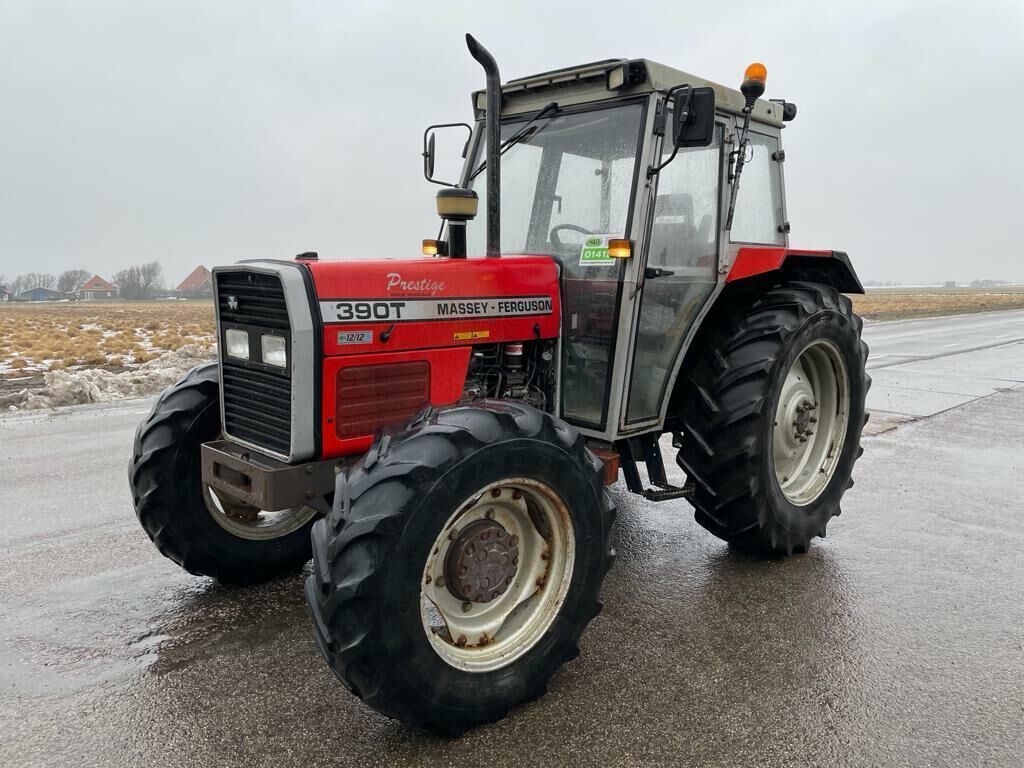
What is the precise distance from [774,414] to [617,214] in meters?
1.28

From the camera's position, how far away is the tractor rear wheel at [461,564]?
230 cm

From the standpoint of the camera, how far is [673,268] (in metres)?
3.80

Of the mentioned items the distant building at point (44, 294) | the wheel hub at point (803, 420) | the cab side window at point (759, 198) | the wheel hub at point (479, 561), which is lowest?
the distant building at point (44, 294)

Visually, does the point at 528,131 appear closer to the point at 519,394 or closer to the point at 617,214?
the point at 617,214

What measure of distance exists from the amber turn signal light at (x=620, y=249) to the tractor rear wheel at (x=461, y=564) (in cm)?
104

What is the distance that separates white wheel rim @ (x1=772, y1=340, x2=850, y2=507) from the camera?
4.26 metres

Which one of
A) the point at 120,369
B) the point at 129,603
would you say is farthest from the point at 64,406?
the point at 129,603

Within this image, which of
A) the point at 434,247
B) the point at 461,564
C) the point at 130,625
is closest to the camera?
the point at 461,564

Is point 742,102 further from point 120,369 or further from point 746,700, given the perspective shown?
point 120,369

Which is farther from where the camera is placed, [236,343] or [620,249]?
[620,249]

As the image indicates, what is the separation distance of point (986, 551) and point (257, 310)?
13.2ft

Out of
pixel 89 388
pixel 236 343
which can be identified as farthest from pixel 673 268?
pixel 89 388

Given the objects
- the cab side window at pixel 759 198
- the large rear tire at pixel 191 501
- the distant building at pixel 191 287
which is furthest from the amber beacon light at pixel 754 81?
the distant building at pixel 191 287

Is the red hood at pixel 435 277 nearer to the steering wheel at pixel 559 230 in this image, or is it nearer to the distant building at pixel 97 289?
the steering wheel at pixel 559 230
